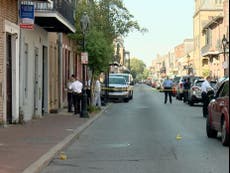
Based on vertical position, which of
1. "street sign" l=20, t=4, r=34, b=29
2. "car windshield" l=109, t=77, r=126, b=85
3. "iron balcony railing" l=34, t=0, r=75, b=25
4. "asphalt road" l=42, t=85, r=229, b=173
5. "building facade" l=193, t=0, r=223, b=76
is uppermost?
"building facade" l=193, t=0, r=223, b=76

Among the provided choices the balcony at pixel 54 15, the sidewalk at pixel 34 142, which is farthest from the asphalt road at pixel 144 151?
the balcony at pixel 54 15

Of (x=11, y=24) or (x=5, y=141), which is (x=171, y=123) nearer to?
(x=11, y=24)

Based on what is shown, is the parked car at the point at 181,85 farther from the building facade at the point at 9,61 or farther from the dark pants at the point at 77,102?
the building facade at the point at 9,61

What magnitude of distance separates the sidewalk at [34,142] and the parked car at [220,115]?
3716mm

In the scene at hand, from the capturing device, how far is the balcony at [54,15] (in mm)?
21375

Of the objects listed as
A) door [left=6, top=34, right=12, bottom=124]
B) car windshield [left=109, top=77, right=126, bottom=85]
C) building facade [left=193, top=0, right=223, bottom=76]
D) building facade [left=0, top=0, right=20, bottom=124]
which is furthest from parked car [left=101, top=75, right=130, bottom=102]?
building facade [left=193, top=0, right=223, bottom=76]

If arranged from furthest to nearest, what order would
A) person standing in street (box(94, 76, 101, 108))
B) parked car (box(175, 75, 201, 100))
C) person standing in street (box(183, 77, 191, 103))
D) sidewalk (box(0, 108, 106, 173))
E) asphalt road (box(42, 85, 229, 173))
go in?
parked car (box(175, 75, 201, 100))
person standing in street (box(183, 77, 191, 103))
person standing in street (box(94, 76, 101, 108))
asphalt road (box(42, 85, 229, 173))
sidewalk (box(0, 108, 106, 173))

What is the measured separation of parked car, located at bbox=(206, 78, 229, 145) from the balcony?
6.92 meters

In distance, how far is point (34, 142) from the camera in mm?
14523

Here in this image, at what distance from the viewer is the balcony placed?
21375mm

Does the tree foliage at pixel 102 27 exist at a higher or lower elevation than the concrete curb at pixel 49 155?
higher

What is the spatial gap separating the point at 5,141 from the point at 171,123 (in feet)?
29.7

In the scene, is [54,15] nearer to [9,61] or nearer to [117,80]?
[9,61]

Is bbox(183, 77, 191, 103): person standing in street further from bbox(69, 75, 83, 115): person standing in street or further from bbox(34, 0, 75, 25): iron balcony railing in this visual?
bbox(34, 0, 75, 25): iron balcony railing
